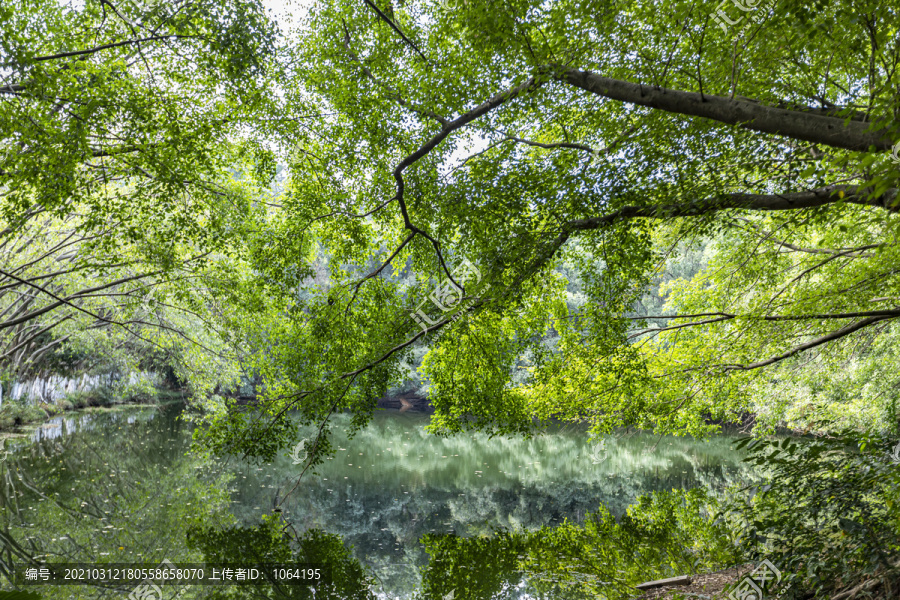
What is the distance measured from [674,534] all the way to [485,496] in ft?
16.7

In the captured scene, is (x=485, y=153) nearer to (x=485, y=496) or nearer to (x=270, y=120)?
(x=270, y=120)

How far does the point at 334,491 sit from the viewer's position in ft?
46.9

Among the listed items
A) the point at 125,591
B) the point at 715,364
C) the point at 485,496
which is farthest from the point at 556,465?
the point at 125,591

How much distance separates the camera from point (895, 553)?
13.5 feet

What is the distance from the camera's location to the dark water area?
9602mm

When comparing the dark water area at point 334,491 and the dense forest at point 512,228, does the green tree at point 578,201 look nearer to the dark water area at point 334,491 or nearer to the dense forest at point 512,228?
the dense forest at point 512,228
